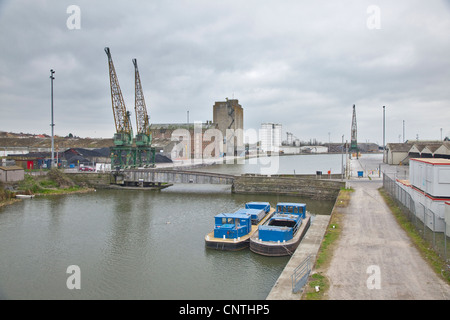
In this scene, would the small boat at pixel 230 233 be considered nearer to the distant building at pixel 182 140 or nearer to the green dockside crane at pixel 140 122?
the green dockside crane at pixel 140 122

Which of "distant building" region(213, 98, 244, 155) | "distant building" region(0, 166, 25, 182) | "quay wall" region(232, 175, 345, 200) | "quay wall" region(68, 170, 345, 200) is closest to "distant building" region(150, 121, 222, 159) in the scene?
"distant building" region(213, 98, 244, 155)

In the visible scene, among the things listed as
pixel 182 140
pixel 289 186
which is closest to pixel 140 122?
pixel 289 186

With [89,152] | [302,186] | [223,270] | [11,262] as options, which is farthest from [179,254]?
[89,152]

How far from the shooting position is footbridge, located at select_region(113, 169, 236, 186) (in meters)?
40.1

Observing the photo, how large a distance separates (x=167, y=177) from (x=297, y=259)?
1193 inches

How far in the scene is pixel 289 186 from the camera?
120 ft

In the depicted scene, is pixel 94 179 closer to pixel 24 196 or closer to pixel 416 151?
pixel 24 196

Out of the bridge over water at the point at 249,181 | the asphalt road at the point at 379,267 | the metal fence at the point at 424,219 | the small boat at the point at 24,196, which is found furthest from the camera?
the bridge over water at the point at 249,181

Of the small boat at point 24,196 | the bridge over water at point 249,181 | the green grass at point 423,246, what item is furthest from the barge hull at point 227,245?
the small boat at point 24,196

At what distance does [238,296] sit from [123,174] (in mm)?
35614

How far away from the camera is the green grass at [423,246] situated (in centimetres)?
1116

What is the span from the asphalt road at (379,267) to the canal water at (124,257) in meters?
3.29

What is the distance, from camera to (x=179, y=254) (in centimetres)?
1728
